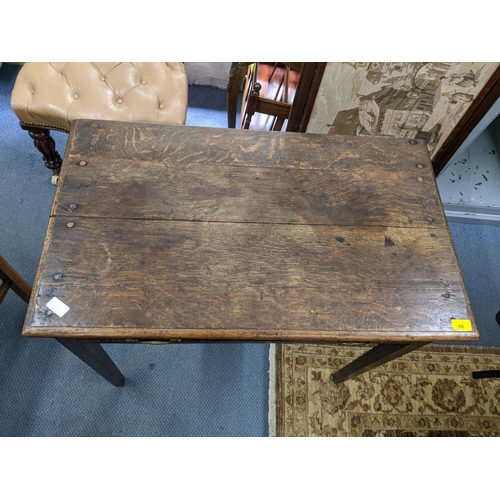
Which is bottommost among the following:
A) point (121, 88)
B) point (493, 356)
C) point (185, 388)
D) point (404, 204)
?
point (185, 388)

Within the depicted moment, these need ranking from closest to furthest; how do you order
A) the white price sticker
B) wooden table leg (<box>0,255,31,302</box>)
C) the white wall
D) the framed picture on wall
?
the white price sticker < wooden table leg (<box>0,255,31,302</box>) < the framed picture on wall < the white wall

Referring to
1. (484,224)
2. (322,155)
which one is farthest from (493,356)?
(322,155)

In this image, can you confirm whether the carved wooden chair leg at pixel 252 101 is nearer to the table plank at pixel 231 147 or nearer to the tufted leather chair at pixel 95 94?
the tufted leather chair at pixel 95 94

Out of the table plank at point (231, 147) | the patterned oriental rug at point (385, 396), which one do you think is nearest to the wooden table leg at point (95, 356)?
the table plank at point (231, 147)

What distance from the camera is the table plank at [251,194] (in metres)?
1.04

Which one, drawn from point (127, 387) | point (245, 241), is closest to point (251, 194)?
point (245, 241)

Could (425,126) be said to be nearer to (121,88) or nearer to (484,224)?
(484,224)

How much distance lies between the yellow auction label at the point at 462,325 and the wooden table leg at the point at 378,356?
0.30 ft

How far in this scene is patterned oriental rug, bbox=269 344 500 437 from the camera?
1517 mm

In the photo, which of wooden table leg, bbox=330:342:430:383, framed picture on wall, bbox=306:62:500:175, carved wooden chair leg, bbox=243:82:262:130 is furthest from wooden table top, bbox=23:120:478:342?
carved wooden chair leg, bbox=243:82:262:130

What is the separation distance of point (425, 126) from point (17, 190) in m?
2.07

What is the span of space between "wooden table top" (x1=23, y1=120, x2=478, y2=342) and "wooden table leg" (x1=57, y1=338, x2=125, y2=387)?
0.12m

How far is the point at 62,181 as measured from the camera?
1.05 m

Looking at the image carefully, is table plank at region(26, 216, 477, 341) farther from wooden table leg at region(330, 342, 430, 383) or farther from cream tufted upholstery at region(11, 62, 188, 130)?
cream tufted upholstery at region(11, 62, 188, 130)
